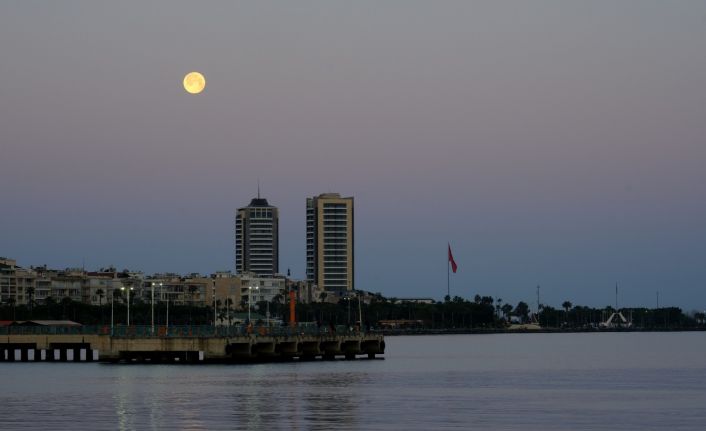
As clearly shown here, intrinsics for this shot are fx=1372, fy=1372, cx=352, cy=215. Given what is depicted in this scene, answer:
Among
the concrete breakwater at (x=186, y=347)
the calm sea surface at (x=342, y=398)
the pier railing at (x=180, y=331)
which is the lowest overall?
the calm sea surface at (x=342, y=398)

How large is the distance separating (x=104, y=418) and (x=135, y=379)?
37.4 m

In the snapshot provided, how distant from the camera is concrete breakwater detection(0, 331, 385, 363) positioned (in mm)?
135125

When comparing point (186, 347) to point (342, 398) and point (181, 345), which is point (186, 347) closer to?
point (181, 345)

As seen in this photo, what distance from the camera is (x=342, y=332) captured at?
15688 cm

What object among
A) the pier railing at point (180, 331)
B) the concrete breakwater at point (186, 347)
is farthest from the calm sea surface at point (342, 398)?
the pier railing at point (180, 331)

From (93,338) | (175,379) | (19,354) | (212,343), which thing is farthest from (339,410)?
(19,354)

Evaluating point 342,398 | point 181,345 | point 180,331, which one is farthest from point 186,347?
point 342,398

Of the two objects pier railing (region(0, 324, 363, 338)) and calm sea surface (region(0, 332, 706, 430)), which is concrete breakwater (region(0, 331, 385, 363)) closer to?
pier railing (region(0, 324, 363, 338))

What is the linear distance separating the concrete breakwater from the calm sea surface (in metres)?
4.41

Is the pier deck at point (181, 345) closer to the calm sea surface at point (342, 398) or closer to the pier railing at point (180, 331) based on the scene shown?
the pier railing at point (180, 331)

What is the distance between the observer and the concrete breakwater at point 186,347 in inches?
5320

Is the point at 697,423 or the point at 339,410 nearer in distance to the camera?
the point at 697,423

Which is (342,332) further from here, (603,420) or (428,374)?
(603,420)

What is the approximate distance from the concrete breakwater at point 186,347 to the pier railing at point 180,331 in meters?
0.32
